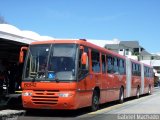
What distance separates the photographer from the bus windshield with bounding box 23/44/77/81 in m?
14.4

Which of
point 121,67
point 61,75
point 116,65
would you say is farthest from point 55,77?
point 121,67

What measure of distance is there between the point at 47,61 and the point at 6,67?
18.5ft

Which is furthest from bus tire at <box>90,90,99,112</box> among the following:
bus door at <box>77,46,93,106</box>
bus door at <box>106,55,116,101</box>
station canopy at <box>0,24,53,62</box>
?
station canopy at <box>0,24,53,62</box>

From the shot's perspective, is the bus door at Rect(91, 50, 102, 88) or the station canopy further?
the bus door at Rect(91, 50, 102, 88)

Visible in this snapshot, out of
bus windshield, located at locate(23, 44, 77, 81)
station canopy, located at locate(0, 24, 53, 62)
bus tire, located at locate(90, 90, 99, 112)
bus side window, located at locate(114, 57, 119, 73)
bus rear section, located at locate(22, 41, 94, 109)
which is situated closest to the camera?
bus rear section, located at locate(22, 41, 94, 109)

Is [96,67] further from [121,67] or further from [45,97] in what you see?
[121,67]

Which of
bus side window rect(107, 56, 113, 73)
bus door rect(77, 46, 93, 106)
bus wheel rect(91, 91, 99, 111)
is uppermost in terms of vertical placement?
bus side window rect(107, 56, 113, 73)

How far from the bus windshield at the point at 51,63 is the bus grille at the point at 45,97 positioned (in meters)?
0.46

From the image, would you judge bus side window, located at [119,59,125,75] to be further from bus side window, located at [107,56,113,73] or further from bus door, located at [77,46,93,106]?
bus door, located at [77,46,93,106]

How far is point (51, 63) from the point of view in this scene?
14633mm

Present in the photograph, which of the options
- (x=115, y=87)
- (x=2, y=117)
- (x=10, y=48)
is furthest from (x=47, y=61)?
(x=115, y=87)

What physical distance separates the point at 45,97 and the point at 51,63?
1257mm

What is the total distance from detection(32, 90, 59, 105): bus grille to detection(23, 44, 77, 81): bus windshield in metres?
0.46

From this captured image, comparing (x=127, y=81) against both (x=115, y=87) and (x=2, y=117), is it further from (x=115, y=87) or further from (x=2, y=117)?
(x=2, y=117)
